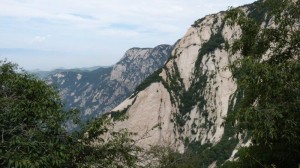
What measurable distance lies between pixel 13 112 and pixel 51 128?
1.50 meters

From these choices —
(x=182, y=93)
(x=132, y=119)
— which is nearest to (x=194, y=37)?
(x=182, y=93)

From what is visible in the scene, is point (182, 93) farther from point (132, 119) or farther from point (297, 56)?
point (297, 56)

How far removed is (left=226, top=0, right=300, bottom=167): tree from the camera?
14.9 metres

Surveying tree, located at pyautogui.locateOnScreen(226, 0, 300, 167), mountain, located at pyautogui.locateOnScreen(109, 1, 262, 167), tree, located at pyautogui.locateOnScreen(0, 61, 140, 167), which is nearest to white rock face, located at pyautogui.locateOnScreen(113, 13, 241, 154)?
mountain, located at pyautogui.locateOnScreen(109, 1, 262, 167)

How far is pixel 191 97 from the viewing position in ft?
467

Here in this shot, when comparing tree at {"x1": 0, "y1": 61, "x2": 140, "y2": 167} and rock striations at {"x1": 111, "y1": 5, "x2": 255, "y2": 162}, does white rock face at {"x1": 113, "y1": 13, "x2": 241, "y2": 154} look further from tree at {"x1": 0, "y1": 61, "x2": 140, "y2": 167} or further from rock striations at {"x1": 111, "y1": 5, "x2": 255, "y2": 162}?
tree at {"x1": 0, "y1": 61, "x2": 140, "y2": 167}

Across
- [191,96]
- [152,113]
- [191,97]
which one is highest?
[191,96]

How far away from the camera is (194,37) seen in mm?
156750

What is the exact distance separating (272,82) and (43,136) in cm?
931

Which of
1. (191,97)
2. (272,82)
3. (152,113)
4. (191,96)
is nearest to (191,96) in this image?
(191,96)

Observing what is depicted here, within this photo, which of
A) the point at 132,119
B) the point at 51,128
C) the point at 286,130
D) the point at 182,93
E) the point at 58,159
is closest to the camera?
the point at 58,159

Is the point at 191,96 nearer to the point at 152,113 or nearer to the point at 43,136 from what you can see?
the point at 152,113

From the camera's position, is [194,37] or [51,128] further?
[194,37]

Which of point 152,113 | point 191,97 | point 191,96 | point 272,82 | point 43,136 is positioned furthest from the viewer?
point 191,96
